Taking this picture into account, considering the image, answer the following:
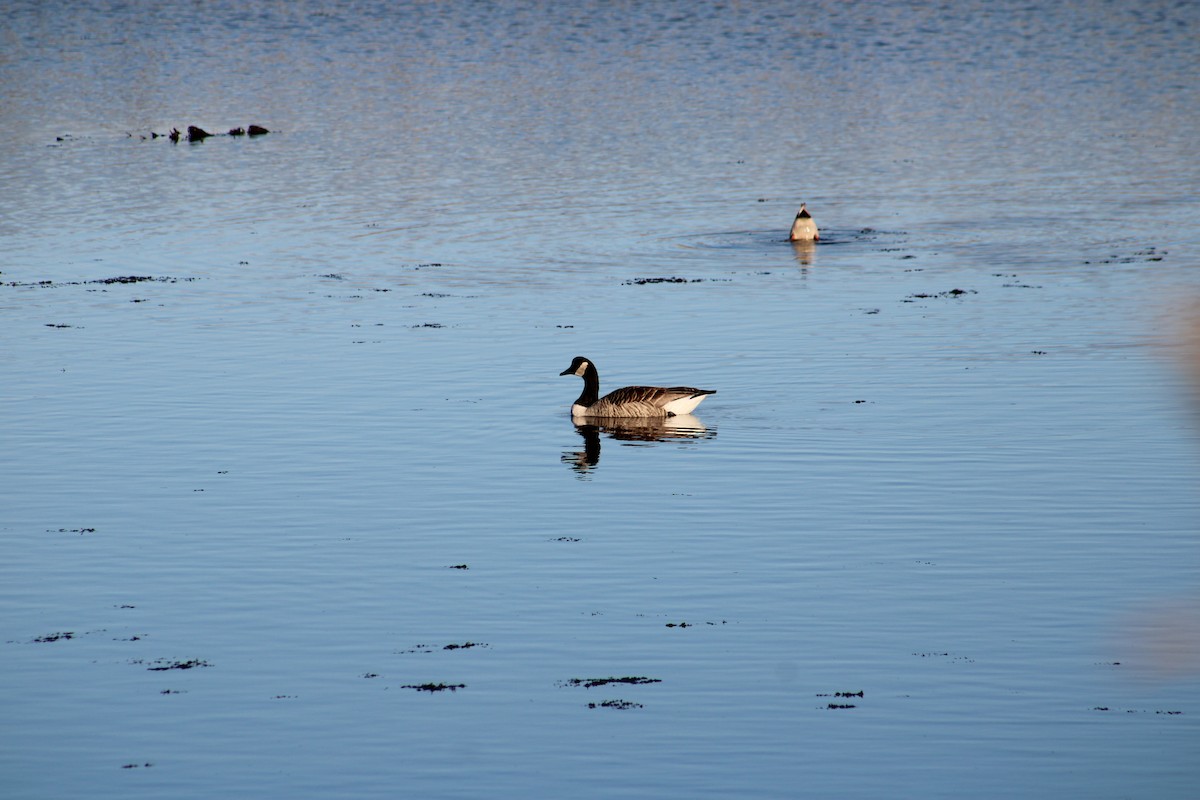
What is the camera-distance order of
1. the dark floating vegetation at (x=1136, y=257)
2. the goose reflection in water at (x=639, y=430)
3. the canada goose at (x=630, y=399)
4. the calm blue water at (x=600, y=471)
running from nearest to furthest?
1. the calm blue water at (x=600, y=471)
2. the goose reflection in water at (x=639, y=430)
3. the canada goose at (x=630, y=399)
4. the dark floating vegetation at (x=1136, y=257)

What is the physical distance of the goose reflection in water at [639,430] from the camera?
23859 mm

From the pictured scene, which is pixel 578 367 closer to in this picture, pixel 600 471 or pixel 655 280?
pixel 600 471

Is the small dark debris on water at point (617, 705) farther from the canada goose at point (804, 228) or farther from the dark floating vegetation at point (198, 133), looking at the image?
the dark floating vegetation at point (198, 133)

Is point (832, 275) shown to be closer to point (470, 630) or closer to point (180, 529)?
point (180, 529)

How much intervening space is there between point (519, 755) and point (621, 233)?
29.0m

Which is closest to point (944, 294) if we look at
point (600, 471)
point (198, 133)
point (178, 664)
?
point (600, 471)

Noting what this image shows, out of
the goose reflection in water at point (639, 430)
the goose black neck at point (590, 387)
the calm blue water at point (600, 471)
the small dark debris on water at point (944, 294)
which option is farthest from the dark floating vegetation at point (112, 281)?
the small dark debris on water at point (944, 294)

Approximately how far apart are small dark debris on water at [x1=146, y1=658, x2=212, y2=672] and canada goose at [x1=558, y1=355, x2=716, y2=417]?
1038 centimetres

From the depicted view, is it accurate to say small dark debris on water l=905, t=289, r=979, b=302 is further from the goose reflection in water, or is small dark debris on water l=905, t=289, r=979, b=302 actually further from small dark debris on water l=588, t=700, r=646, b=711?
small dark debris on water l=588, t=700, r=646, b=711

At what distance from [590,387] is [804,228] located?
1386cm

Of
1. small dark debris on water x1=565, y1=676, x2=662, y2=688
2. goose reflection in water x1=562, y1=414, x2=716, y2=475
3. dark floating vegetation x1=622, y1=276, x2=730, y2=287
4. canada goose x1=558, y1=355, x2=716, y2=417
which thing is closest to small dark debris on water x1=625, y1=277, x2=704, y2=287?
dark floating vegetation x1=622, y1=276, x2=730, y2=287

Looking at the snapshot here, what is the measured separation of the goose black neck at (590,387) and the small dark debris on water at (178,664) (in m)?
11.2

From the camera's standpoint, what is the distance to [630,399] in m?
24.7

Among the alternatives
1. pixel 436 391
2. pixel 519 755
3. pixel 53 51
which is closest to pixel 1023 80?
pixel 53 51
